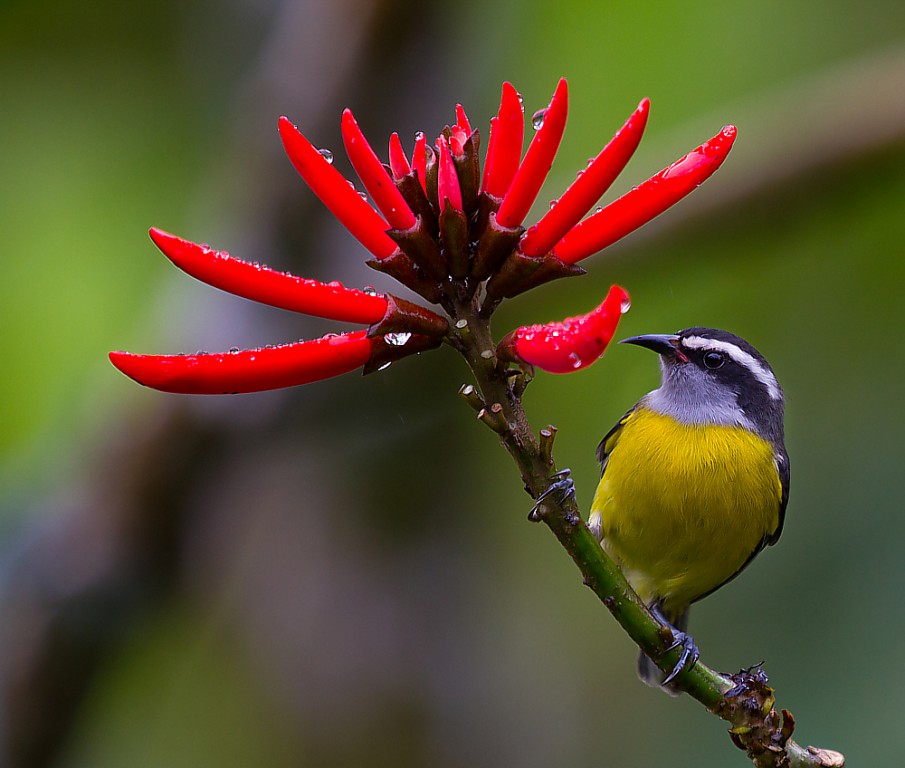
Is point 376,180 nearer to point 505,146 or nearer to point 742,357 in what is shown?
point 505,146

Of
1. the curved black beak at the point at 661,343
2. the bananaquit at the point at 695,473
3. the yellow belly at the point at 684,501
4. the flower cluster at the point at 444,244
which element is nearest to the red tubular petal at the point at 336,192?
the flower cluster at the point at 444,244

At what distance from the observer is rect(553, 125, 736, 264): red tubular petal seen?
1043 mm

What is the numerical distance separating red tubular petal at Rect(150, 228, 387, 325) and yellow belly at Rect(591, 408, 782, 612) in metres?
1.32

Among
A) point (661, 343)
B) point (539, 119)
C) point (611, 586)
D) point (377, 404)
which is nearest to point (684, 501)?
point (661, 343)

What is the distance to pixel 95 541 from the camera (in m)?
3.39

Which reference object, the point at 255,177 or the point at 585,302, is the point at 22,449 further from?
the point at 585,302

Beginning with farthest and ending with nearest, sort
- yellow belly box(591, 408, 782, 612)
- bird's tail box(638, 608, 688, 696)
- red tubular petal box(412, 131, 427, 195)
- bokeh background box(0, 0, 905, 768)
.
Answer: bokeh background box(0, 0, 905, 768)
bird's tail box(638, 608, 688, 696)
yellow belly box(591, 408, 782, 612)
red tubular petal box(412, 131, 427, 195)

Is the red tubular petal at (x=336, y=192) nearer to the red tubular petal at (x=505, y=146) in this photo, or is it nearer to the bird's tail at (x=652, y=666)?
the red tubular petal at (x=505, y=146)

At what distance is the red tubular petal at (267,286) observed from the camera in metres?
1.00

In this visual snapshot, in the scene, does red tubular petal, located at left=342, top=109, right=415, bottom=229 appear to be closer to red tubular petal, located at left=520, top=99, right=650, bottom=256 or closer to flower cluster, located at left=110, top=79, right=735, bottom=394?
flower cluster, located at left=110, top=79, right=735, bottom=394

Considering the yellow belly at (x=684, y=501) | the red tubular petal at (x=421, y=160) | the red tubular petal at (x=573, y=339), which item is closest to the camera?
the red tubular petal at (x=573, y=339)

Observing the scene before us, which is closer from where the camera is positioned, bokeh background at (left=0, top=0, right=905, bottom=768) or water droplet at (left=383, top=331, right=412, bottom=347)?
water droplet at (left=383, top=331, right=412, bottom=347)

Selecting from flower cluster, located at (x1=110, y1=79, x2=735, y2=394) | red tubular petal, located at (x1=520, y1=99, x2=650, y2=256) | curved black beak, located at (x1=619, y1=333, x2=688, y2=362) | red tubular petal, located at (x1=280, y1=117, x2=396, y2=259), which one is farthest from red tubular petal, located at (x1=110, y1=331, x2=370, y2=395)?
curved black beak, located at (x1=619, y1=333, x2=688, y2=362)

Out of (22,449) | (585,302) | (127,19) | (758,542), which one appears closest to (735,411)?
(758,542)
